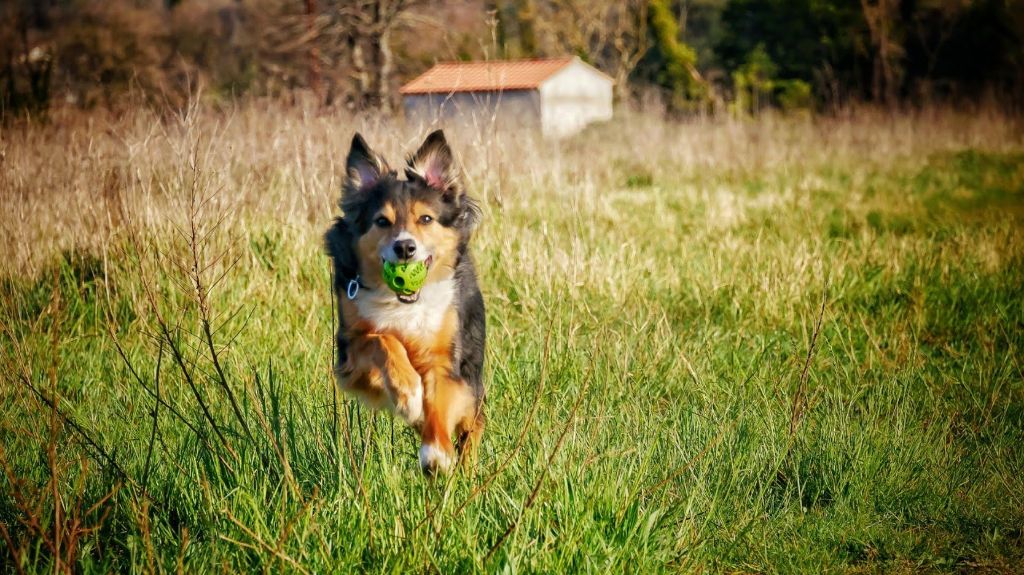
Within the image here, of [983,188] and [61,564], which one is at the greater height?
[61,564]

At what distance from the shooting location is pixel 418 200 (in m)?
3.69

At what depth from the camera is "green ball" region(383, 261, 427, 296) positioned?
3.32 meters

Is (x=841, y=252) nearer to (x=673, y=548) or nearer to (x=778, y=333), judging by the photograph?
(x=778, y=333)

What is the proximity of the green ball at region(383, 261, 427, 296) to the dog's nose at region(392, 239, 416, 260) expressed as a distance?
1.4 inches

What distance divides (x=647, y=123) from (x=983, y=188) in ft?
28.1

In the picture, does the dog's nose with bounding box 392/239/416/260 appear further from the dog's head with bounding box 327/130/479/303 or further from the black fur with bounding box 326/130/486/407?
the black fur with bounding box 326/130/486/407

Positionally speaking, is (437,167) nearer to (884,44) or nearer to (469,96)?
(469,96)

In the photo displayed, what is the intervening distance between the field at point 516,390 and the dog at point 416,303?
157 mm

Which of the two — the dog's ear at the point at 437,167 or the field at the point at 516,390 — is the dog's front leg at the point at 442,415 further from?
A: the dog's ear at the point at 437,167

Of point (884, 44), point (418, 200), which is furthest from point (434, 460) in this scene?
point (884, 44)

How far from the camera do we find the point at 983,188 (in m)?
12.4

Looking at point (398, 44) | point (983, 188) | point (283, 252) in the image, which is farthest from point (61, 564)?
point (398, 44)

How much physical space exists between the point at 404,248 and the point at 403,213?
0.33 m

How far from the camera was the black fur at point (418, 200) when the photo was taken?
12.0ft
